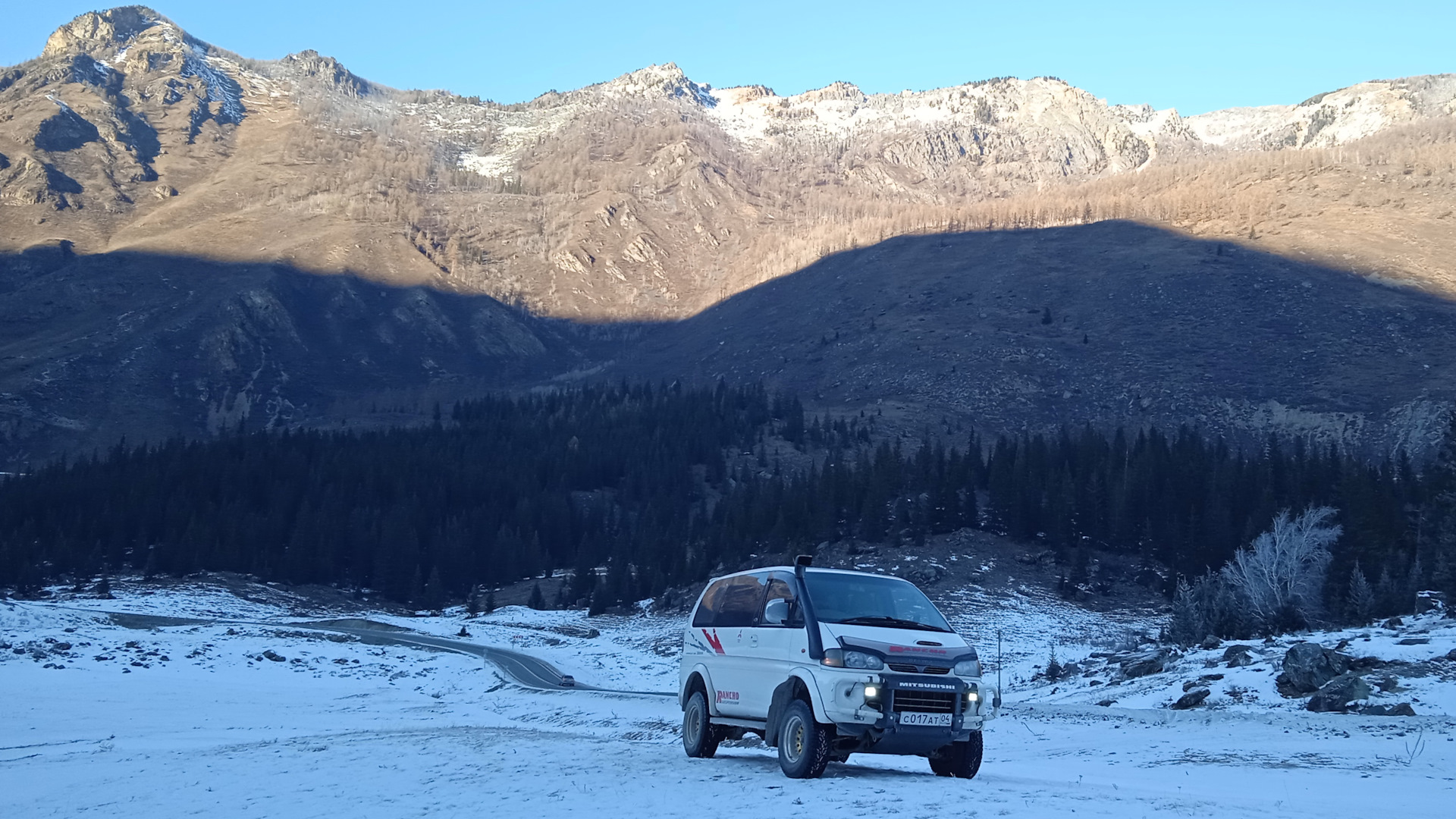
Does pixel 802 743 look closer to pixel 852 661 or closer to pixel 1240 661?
pixel 852 661

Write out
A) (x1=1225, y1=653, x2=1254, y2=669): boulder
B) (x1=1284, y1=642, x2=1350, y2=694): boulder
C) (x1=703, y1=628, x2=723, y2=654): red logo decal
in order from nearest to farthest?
(x1=703, y1=628, x2=723, y2=654): red logo decal
(x1=1284, y1=642, x2=1350, y2=694): boulder
(x1=1225, y1=653, x2=1254, y2=669): boulder

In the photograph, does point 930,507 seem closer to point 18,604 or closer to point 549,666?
point 549,666

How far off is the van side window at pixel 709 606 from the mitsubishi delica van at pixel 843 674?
25.2 inches

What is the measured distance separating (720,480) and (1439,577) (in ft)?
342

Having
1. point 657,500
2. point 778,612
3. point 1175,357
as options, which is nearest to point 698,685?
point 778,612

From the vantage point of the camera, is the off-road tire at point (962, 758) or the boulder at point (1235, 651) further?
the boulder at point (1235, 651)

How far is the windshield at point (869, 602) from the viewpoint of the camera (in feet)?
48.6

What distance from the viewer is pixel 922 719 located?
13.9m

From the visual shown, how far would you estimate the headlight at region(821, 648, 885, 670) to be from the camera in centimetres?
1386

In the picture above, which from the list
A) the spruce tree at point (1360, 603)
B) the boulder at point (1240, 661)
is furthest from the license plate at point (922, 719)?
the spruce tree at point (1360, 603)

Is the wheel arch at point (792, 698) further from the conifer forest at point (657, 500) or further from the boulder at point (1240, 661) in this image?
the conifer forest at point (657, 500)

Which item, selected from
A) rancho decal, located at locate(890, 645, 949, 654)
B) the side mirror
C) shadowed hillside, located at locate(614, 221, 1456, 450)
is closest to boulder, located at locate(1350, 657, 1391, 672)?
rancho decal, located at locate(890, 645, 949, 654)

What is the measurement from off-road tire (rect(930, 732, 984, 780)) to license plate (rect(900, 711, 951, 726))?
727 millimetres

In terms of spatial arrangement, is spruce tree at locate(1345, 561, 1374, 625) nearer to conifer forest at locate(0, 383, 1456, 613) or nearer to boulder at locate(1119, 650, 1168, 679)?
conifer forest at locate(0, 383, 1456, 613)
